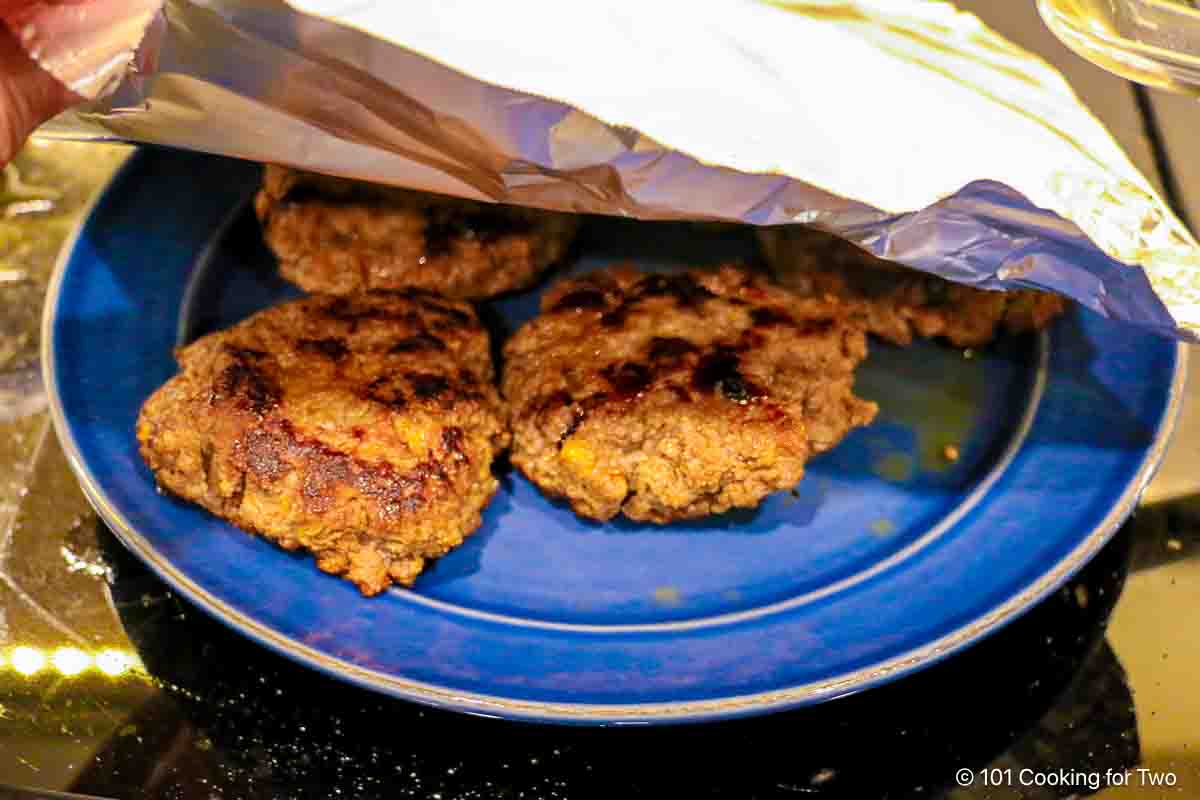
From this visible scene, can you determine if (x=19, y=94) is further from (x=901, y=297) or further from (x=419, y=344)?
(x=901, y=297)

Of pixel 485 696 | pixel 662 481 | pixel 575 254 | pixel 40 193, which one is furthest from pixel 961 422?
pixel 40 193

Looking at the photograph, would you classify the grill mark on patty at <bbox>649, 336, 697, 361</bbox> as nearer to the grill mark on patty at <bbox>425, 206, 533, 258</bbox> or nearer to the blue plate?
the blue plate

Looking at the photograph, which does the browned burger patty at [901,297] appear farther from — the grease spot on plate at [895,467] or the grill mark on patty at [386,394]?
the grill mark on patty at [386,394]

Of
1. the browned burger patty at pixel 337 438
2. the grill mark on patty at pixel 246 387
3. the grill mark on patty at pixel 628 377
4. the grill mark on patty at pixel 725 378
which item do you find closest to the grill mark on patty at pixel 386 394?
the browned burger patty at pixel 337 438

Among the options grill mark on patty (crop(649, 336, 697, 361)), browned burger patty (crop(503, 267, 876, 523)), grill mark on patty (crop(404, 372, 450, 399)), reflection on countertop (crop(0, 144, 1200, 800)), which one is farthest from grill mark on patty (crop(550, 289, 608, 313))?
reflection on countertop (crop(0, 144, 1200, 800))

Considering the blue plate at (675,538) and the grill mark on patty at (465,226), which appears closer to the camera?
the blue plate at (675,538)

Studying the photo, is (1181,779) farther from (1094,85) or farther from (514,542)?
(1094,85)
